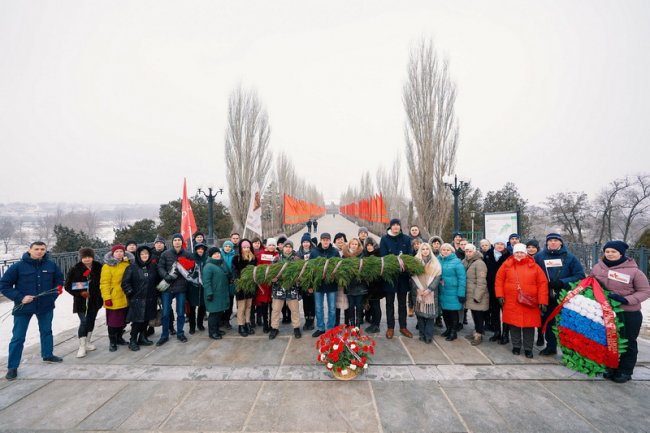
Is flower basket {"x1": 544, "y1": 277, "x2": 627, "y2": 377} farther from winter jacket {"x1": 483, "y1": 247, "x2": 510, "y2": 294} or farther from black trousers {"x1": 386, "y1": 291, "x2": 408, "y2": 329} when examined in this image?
black trousers {"x1": 386, "y1": 291, "x2": 408, "y2": 329}

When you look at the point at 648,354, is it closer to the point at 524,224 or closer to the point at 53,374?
the point at 53,374

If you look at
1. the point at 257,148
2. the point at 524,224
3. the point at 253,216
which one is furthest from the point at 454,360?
the point at 524,224

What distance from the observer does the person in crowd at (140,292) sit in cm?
454

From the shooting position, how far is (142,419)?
2.98 metres

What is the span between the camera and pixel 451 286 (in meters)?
4.68

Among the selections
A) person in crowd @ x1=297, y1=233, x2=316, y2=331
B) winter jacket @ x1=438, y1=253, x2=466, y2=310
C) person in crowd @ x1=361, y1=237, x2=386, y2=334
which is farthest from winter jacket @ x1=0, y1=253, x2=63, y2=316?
winter jacket @ x1=438, y1=253, x2=466, y2=310

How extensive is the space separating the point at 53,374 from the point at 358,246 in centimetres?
474

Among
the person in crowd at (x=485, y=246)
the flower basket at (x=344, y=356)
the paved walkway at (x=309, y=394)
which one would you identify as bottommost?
the paved walkway at (x=309, y=394)

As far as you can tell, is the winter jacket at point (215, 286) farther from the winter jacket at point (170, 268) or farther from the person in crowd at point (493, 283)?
the person in crowd at point (493, 283)

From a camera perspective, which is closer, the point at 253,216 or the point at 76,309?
the point at 76,309

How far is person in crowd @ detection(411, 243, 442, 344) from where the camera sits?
4609mm

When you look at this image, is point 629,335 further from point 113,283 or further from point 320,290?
point 113,283

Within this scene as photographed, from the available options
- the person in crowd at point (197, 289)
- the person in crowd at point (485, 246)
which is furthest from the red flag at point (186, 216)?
the person in crowd at point (485, 246)

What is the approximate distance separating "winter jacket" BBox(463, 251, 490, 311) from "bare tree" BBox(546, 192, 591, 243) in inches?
1105
